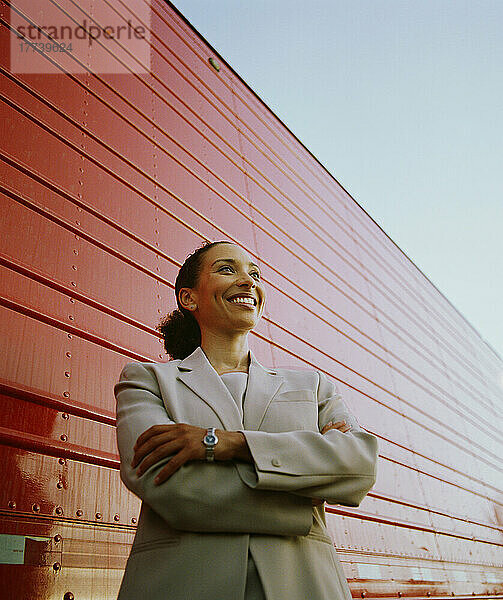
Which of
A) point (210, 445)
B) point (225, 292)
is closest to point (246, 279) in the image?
point (225, 292)

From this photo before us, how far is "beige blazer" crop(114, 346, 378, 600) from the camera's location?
93cm

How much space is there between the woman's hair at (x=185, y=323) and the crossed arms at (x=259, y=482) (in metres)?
0.47

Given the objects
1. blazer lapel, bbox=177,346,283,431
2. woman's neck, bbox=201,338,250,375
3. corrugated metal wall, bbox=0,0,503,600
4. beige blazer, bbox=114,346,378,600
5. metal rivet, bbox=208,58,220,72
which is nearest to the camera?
beige blazer, bbox=114,346,378,600

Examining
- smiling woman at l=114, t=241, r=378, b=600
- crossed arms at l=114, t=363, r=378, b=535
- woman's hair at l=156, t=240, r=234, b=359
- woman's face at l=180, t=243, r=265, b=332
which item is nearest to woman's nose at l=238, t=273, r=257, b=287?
woman's face at l=180, t=243, r=265, b=332

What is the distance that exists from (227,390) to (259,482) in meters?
0.30

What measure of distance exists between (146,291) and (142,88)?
1.35 metres

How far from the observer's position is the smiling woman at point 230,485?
933 millimetres

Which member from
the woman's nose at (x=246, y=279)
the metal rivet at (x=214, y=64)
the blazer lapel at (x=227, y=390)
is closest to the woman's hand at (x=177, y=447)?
the blazer lapel at (x=227, y=390)

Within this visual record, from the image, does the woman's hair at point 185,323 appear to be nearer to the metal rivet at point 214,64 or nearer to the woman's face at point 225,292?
the woman's face at point 225,292

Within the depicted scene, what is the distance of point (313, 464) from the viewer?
1.00m

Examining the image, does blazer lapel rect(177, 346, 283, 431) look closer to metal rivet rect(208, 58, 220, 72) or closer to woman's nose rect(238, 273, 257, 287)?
woman's nose rect(238, 273, 257, 287)

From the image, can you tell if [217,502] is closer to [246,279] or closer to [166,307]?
[246,279]

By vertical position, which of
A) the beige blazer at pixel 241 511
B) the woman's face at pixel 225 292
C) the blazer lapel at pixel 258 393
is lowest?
the beige blazer at pixel 241 511

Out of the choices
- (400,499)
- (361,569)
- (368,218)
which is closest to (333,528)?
(361,569)
